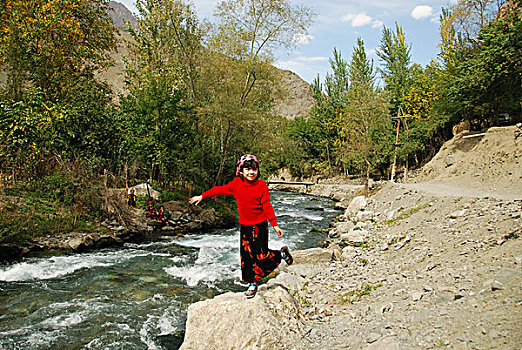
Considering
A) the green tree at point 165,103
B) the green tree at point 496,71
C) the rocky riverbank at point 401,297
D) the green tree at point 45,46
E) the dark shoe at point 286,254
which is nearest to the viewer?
the rocky riverbank at point 401,297

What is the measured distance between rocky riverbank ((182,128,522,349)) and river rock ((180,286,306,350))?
0.01 m

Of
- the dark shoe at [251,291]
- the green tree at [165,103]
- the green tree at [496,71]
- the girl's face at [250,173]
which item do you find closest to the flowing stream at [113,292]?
the dark shoe at [251,291]

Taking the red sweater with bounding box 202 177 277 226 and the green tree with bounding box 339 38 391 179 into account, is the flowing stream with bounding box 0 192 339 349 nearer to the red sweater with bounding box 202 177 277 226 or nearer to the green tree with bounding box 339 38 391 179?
the red sweater with bounding box 202 177 277 226

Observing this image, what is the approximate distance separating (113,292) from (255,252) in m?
4.56

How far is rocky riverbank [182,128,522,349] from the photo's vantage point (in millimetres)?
2996

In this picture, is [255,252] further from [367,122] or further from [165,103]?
[367,122]

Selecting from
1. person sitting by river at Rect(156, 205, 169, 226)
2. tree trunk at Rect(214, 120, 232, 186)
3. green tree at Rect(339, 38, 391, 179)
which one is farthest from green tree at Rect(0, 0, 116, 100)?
green tree at Rect(339, 38, 391, 179)

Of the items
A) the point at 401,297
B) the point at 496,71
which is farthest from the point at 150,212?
the point at 496,71

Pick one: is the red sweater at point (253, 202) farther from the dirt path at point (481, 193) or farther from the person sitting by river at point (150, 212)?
the person sitting by river at point (150, 212)

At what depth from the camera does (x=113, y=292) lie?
271 inches

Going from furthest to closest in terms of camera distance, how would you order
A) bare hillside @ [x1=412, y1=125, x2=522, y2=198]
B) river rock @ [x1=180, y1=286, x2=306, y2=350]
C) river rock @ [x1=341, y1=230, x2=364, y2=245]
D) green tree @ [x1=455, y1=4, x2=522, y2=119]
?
green tree @ [x1=455, y1=4, x2=522, y2=119] → bare hillside @ [x1=412, y1=125, x2=522, y2=198] → river rock @ [x1=341, y1=230, x2=364, y2=245] → river rock @ [x1=180, y1=286, x2=306, y2=350]

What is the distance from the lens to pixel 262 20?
569 inches

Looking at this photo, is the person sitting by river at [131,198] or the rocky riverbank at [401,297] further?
the person sitting by river at [131,198]

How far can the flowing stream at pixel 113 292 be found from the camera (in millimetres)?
5082
